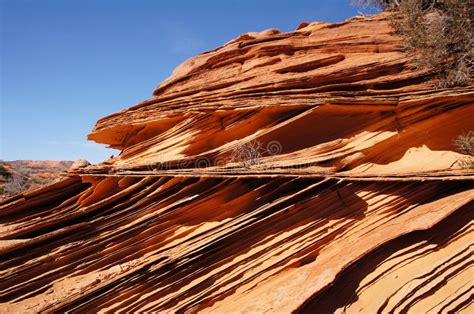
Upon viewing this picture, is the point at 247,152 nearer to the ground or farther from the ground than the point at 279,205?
farther from the ground

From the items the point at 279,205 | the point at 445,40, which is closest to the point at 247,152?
the point at 279,205

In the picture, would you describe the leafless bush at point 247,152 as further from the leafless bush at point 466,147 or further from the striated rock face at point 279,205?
the leafless bush at point 466,147

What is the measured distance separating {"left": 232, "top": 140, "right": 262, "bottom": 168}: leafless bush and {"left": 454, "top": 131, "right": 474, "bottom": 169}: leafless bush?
4.02 metres

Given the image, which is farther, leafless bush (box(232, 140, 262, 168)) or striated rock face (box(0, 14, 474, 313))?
leafless bush (box(232, 140, 262, 168))

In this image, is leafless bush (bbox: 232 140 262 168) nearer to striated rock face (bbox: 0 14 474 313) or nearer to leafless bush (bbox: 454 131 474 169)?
striated rock face (bbox: 0 14 474 313)

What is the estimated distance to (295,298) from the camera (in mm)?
5062

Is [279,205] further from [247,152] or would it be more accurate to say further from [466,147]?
[466,147]

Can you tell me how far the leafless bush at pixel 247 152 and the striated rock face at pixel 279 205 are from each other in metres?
0.03

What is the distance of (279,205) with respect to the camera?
6523 millimetres

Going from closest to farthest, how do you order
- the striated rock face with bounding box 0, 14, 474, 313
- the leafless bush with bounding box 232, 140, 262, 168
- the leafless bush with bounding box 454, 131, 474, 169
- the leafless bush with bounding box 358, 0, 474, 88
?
the striated rock face with bounding box 0, 14, 474, 313
the leafless bush with bounding box 454, 131, 474, 169
the leafless bush with bounding box 358, 0, 474, 88
the leafless bush with bounding box 232, 140, 262, 168

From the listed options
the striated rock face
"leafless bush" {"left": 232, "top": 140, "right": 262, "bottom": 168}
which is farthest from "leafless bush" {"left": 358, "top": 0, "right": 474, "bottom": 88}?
"leafless bush" {"left": 232, "top": 140, "right": 262, "bottom": 168}

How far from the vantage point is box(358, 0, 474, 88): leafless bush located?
22.3 feet

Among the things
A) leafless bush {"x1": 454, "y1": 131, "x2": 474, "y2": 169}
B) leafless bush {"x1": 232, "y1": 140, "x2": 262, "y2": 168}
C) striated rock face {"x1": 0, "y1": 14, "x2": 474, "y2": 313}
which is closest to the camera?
striated rock face {"x1": 0, "y1": 14, "x2": 474, "y2": 313}

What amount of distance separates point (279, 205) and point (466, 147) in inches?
149
